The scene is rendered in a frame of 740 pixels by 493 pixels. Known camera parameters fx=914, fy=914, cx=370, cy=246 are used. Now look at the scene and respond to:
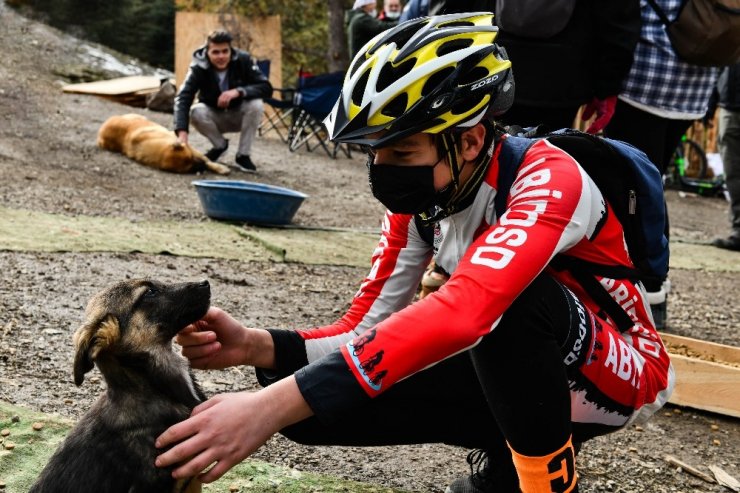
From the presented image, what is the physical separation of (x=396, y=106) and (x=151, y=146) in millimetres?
8647

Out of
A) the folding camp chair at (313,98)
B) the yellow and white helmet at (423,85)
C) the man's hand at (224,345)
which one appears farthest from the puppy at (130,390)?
the folding camp chair at (313,98)

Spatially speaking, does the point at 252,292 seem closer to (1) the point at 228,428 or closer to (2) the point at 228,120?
(1) the point at 228,428

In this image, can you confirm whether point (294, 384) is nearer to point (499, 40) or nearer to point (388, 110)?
point (388, 110)

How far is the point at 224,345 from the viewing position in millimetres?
2635

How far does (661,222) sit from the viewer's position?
2576 mm

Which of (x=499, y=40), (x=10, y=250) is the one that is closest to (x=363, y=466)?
(x=499, y=40)

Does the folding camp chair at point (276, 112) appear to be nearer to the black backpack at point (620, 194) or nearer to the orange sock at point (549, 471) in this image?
the black backpack at point (620, 194)

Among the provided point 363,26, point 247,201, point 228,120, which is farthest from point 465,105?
point 363,26

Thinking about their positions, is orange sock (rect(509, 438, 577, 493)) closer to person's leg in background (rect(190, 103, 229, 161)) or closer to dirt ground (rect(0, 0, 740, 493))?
dirt ground (rect(0, 0, 740, 493))

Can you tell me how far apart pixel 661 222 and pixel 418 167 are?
73 centimetres

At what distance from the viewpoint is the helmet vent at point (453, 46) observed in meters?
2.44

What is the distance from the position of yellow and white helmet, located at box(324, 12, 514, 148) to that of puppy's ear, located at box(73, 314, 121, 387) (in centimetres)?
87

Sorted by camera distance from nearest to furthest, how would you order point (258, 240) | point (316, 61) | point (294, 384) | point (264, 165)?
point (294, 384), point (258, 240), point (264, 165), point (316, 61)

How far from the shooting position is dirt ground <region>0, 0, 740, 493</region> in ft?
11.2
